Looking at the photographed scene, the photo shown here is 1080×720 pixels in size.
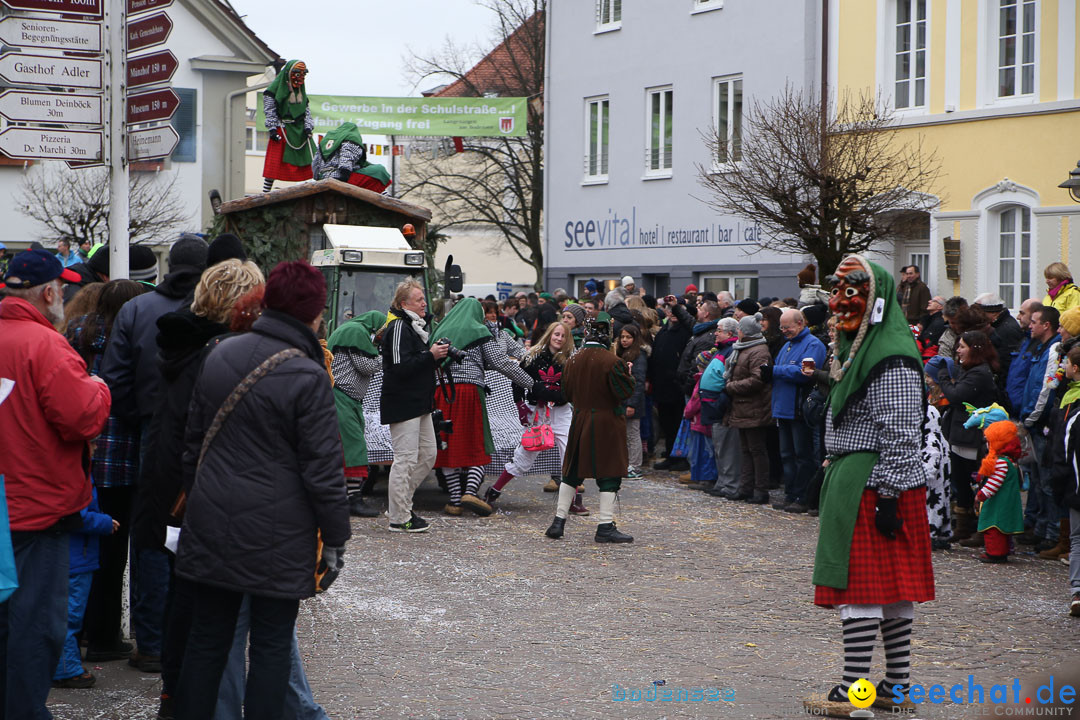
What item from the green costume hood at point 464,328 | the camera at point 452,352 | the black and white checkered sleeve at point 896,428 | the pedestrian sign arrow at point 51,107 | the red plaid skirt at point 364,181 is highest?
the red plaid skirt at point 364,181

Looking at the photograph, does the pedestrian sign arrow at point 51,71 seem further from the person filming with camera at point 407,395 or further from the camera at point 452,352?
the camera at point 452,352

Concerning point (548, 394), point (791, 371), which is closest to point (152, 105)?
point (548, 394)

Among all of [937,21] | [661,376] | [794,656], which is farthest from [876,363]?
[937,21]

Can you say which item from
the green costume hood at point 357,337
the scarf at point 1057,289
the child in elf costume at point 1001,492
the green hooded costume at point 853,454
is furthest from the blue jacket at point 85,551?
the scarf at point 1057,289

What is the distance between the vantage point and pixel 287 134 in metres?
17.2

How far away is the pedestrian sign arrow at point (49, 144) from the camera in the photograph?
6.72 meters

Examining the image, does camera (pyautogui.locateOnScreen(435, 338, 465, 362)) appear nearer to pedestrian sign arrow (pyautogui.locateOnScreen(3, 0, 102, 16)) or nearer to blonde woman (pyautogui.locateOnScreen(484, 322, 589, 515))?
blonde woman (pyautogui.locateOnScreen(484, 322, 589, 515))

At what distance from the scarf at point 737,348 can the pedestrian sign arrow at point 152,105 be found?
23.8ft

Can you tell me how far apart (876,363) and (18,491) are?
3.83m

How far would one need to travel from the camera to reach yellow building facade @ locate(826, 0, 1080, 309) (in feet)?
61.1

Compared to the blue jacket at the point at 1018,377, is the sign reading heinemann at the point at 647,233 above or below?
above

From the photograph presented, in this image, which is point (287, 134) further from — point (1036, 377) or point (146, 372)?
point (146, 372)

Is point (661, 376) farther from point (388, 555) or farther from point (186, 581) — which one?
point (186, 581)

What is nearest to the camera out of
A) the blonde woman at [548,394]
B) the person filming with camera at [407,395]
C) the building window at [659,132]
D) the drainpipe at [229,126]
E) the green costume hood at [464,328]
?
the person filming with camera at [407,395]
